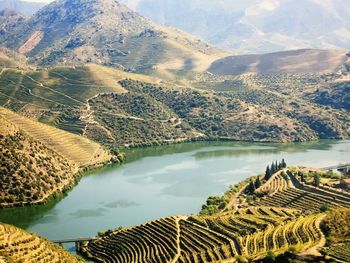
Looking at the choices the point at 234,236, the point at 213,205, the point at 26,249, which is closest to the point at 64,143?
the point at 213,205

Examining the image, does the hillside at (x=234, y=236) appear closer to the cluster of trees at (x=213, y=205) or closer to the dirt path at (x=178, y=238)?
the dirt path at (x=178, y=238)

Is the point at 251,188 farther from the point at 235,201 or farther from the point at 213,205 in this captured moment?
the point at 213,205

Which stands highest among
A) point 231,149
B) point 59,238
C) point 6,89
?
point 6,89

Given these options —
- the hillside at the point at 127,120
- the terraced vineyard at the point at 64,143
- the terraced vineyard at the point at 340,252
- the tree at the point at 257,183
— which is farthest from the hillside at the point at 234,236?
the hillside at the point at 127,120

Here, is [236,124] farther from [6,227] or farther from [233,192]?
[6,227]

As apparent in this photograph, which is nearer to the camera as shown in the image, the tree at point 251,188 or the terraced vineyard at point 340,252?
the terraced vineyard at point 340,252

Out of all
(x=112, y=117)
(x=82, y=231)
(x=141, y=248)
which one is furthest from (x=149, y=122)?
(x=141, y=248)
